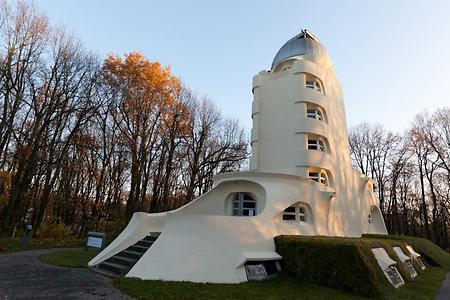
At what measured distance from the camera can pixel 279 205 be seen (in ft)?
41.8

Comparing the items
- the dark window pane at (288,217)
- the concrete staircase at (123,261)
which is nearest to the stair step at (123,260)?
the concrete staircase at (123,261)

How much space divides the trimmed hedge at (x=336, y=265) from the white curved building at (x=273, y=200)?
84 centimetres

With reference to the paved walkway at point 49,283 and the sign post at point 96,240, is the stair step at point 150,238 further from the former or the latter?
the paved walkway at point 49,283

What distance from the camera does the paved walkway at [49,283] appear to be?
24.5 feet

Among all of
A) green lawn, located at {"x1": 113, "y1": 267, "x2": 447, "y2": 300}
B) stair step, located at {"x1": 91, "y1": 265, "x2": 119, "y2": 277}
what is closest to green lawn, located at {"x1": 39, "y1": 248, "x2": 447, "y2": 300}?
green lawn, located at {"x1": 113, "y1": 267, "x2": 447, "y2": 300}

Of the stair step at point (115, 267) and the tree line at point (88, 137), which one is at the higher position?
the tree line at point (88, 137)

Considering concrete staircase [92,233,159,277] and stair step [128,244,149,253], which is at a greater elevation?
stair step [128,244,149,253]

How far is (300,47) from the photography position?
843 inches

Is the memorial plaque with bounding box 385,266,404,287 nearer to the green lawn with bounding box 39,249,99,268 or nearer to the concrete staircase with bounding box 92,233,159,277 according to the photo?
the concrete staircase with bounding box 92,233,159,277

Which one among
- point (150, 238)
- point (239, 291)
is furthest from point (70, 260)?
point (239, 291)

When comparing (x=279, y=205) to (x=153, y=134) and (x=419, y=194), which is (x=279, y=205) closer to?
(x=153, y=134)

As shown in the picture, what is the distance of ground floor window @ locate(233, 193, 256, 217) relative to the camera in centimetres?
1412

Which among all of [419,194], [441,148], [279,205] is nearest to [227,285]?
[279,205]

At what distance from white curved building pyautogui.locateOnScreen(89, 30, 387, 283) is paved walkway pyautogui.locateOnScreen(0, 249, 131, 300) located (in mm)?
1183
